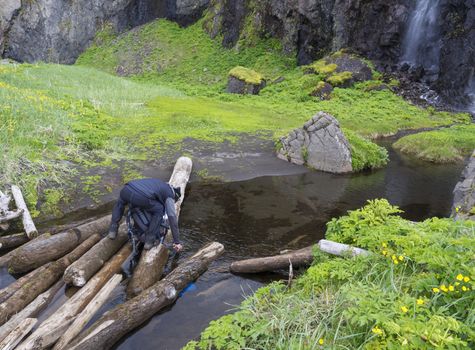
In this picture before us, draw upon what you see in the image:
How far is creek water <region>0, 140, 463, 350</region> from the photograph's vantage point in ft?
24.5

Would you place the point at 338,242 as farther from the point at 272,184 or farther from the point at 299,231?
the point at 272,184

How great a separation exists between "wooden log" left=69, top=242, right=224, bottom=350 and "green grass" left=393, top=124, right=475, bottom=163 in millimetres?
15780

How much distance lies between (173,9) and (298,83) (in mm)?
31260

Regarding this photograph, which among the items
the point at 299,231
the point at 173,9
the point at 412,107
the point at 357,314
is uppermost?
the point at 173,9

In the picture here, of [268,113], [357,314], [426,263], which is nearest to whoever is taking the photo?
[357,314]

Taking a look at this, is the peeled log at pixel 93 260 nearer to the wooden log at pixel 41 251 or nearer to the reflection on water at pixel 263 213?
the wooden log at pixel 41 251

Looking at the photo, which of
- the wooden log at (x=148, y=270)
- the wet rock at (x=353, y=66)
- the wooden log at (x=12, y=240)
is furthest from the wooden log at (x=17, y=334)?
the wet rock at (x=353, y=66)

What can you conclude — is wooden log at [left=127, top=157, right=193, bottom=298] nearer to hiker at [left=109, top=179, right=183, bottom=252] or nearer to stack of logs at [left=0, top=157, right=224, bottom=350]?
stack of logs at [left=0, top=157, right=224, bottom=350]

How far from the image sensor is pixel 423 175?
1742cm

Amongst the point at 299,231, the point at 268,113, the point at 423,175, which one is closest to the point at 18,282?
the point at 299,231

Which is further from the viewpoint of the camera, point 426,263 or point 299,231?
point 299,231

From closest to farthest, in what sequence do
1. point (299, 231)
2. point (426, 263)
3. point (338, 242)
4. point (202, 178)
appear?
point (426, 263)
point (338, 242)
point (299, 231)
point (202, 178)

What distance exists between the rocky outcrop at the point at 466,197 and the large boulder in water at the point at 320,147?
5.82 meters

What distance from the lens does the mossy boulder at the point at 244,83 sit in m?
33.4
